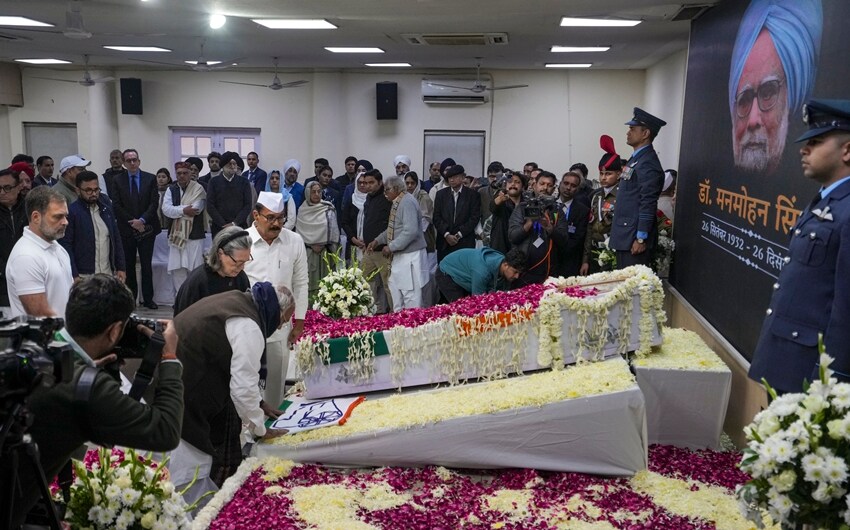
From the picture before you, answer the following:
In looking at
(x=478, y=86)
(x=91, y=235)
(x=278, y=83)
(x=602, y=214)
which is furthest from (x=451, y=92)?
(x=91, y=235)

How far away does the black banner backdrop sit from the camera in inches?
148

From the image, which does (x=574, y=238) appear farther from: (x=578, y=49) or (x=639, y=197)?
(x=578, y=49)

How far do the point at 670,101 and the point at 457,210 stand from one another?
A: 373 cm

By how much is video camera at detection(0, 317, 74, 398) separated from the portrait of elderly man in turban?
350 cm

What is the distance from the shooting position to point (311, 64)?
41.5 ft

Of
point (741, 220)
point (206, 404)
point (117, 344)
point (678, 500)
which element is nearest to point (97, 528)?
point (117, 344)

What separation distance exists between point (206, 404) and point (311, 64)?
397 inches

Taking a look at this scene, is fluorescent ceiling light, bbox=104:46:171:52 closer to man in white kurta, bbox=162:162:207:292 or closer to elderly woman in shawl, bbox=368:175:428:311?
man in white kurta, bbox=162:162:207:292

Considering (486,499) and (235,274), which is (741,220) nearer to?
(486,499)

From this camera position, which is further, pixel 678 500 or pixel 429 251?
pixel 429 251

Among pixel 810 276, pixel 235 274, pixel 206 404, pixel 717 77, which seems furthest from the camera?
pixel 717 77

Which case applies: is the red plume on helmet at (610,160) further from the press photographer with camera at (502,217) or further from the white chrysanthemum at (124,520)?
the white chrysanthemum at (124,520)

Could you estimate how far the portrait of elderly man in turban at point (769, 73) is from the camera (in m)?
3.83

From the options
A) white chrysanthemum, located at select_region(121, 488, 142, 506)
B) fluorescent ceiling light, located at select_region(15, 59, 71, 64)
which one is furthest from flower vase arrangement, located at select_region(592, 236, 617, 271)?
fluorescent ceiling light, located at select_region(15, 59, 71, 64)
